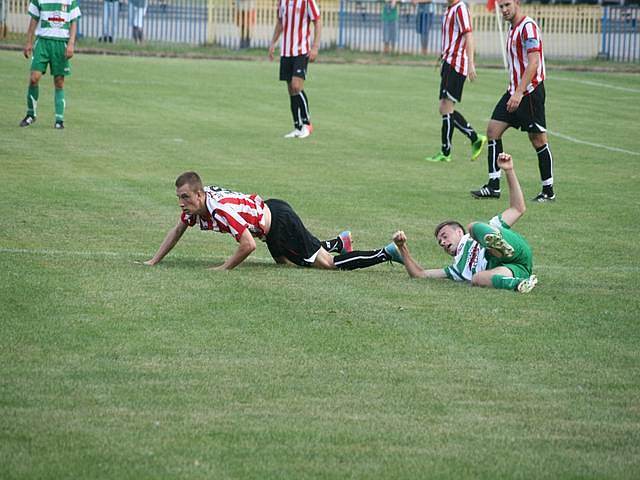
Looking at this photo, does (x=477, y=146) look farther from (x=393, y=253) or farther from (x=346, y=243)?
(x=393, y=253)

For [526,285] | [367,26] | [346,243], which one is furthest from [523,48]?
[367,26]

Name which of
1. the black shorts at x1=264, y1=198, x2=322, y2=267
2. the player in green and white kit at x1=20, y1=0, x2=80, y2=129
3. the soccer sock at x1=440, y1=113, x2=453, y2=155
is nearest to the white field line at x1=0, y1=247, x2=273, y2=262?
the black shorts at x1=264, y1=198, x2=322, y2=267

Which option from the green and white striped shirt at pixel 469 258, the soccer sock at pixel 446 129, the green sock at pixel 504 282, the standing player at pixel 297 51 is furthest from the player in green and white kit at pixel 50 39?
the green sock at pixel 504 282

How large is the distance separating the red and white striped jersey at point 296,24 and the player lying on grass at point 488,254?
34.7 feet

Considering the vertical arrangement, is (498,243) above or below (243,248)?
above

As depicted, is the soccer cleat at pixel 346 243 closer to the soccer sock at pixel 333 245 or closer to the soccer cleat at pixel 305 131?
the soccer sock at pixel 333 245

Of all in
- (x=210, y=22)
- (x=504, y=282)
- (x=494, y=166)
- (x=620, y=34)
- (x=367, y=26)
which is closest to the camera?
(x=504, y=282)

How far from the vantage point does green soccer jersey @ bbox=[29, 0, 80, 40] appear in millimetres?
→ 19141

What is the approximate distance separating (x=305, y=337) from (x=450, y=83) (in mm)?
10306

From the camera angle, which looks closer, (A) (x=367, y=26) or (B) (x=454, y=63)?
(B) (x=454, y=63)

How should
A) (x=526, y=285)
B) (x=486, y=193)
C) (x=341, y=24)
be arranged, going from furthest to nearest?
(x=341, y=24) → (x=486, y=193) → (x=526, y=285)

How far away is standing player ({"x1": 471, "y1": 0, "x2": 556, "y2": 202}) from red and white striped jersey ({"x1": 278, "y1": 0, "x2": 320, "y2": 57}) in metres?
6.13

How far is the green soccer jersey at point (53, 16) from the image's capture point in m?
19.1

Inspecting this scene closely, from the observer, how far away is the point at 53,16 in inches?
754
